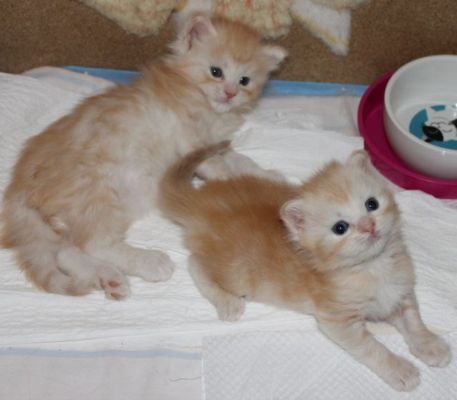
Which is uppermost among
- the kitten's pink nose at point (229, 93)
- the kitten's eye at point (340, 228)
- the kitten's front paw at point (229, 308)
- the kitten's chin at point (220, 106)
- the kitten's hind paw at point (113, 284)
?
the kitten's eye at point (340, 228)

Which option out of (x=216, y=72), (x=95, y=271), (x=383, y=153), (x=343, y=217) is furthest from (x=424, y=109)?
(x=95, y=271)

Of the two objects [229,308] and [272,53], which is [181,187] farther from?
[272,53]

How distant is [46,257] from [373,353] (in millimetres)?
1035

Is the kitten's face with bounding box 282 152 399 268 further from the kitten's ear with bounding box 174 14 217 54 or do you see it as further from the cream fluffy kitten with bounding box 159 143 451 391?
the kitten's ear with bounding box 174 14 217 54

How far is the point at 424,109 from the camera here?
259cm

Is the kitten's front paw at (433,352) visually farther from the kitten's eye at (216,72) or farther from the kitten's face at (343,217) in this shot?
the kitten's eye at (216,72)

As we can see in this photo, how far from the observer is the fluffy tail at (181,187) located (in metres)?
2.02

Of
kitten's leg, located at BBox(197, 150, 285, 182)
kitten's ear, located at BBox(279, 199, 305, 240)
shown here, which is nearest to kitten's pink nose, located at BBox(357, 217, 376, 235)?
kitten's ear, located at BBox(279, 199, 305, 240)

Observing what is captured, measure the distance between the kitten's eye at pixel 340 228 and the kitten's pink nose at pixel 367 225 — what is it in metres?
0.04

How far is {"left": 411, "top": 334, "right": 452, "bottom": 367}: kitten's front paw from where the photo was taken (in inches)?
75.2

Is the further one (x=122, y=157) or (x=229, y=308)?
(x=122, y=157)

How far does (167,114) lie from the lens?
2217 mm

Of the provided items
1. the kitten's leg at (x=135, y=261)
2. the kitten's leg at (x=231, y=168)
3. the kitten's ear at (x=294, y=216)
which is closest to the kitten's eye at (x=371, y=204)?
the kitten's ear at (x=294, y=216)

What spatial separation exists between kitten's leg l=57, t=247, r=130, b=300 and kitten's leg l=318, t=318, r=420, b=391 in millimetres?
642
